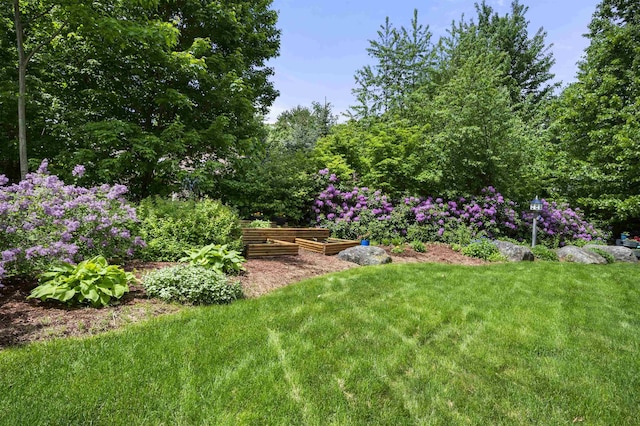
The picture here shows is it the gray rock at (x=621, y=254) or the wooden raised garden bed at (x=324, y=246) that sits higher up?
Answer: the wooden raised garden bed at (x=324, y=246)

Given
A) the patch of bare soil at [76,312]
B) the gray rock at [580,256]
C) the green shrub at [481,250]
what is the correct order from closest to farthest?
the patch of bare soil at [76,312], the green shrub at [481,250], the gray rock at [580,256]

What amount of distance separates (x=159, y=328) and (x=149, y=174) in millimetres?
6516

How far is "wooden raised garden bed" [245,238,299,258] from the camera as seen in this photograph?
6.43 m

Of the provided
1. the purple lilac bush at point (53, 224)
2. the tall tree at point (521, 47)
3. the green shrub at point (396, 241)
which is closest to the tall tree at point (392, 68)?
the tall tree at point (521, 47)

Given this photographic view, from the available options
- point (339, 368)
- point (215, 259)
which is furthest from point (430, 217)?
point (339, 368)

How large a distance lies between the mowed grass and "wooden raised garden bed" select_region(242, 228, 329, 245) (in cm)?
328

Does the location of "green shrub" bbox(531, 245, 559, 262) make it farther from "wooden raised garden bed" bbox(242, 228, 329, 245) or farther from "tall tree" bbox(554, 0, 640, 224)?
"wooden raised garden bed" bbox(242, 228, 329, 245)

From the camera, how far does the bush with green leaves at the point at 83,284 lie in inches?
125

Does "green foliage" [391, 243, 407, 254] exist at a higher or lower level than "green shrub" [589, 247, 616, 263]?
higher

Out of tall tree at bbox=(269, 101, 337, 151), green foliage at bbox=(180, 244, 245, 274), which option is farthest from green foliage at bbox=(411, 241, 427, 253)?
tall tree at bbox=(269, 101, 337, 151)

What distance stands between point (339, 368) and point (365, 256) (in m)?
4.71

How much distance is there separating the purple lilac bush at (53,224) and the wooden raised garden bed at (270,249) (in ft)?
7.07

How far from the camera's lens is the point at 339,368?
2496 mm

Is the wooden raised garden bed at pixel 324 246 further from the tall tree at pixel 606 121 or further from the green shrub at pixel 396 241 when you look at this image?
the tall tree at pixel 606 121
